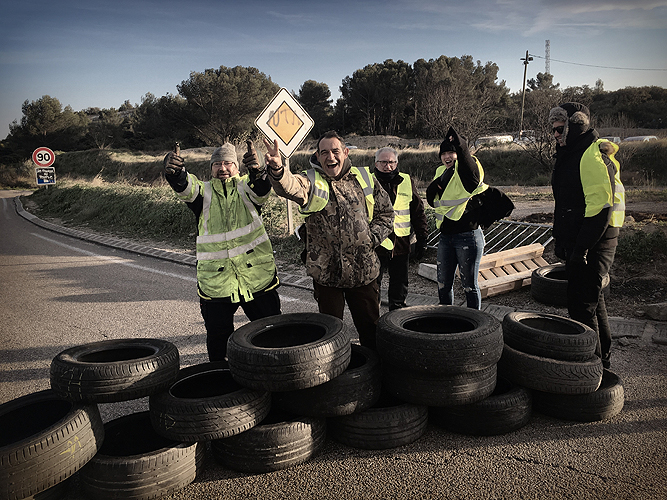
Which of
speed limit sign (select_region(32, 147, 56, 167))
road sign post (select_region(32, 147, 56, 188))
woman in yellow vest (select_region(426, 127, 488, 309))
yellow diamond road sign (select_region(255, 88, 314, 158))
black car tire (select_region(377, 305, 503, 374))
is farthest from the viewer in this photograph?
road sign post (select_region(32, 147, 56, 188))

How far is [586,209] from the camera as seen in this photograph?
156 inches

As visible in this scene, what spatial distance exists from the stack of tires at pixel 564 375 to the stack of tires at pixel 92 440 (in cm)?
249

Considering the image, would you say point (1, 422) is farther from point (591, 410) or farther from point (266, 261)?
point (591, 410)

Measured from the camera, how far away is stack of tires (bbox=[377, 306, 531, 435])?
313 cm

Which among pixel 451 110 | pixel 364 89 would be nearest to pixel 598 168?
pixel 451 110

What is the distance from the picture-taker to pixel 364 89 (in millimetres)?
58375

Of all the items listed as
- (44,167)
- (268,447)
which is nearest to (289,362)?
(268,447)

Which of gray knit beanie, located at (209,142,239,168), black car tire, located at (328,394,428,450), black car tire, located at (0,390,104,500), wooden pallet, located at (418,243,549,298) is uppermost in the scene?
gray knit beanie, located at (209,142,239,168)

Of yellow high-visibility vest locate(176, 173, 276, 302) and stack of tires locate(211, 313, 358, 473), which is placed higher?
yellow high-visibility vest locate(176, 173, 276, 302)

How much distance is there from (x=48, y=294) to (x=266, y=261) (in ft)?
20.3

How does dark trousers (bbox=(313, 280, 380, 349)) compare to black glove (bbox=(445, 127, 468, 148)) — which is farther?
black glove (bbox=(445, 127, 468, 148))

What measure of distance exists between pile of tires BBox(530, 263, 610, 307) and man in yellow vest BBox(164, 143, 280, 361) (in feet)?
14.0

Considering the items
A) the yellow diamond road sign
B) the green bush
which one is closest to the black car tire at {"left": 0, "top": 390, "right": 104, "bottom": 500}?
the yellow diamond road sign

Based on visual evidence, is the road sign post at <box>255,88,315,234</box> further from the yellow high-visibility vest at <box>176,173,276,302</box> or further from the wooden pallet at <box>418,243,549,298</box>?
the yellow high-visibility vest at <box>176,173,276,302</box>
